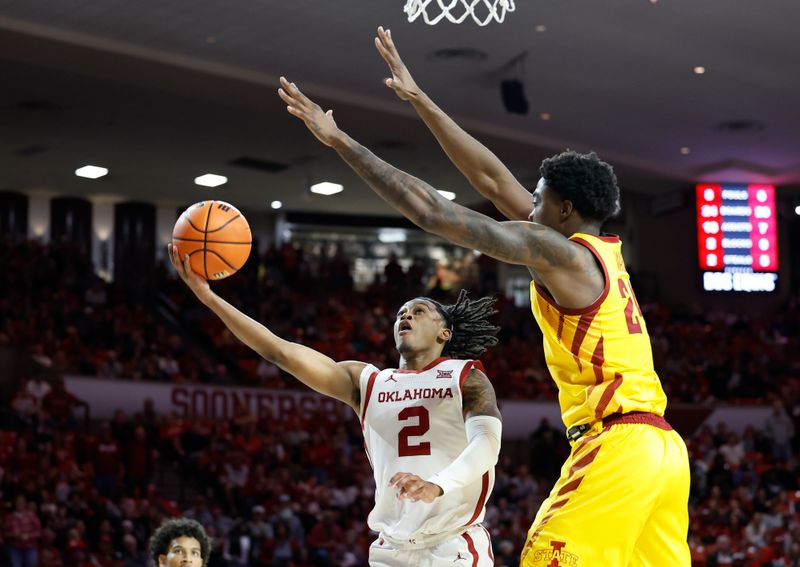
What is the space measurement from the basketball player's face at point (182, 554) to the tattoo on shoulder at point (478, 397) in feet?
5.95

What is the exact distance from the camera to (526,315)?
23.2m

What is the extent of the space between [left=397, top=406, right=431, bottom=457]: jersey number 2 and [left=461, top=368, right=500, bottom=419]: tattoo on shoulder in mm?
175

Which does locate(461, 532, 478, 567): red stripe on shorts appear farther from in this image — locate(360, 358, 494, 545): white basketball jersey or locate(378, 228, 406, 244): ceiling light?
locate(378, 228, 406, 244): ceiling light

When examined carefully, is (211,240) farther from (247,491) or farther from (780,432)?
(780,432)

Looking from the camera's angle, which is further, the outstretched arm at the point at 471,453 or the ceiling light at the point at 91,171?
the ceiling light at the point at 91,171

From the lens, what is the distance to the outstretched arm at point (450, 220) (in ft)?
11.1

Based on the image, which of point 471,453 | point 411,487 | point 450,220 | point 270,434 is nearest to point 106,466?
point 270,434

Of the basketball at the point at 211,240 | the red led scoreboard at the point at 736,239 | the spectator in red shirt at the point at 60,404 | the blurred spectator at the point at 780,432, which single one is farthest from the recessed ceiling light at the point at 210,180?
the basketball at the point at 211,240

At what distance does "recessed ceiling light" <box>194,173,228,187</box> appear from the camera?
23125 millimetres

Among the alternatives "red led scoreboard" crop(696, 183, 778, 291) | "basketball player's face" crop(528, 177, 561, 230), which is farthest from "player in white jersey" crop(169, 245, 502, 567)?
"red led scoreboard" crop(696, 183, 778, 291)

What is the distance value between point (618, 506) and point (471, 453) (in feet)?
2.85

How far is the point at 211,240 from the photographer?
16.4ft

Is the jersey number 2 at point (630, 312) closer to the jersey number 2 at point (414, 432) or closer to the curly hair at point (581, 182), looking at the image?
the curly hair at point (581, 182)

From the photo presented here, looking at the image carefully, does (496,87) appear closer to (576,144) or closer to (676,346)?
(576,144)
